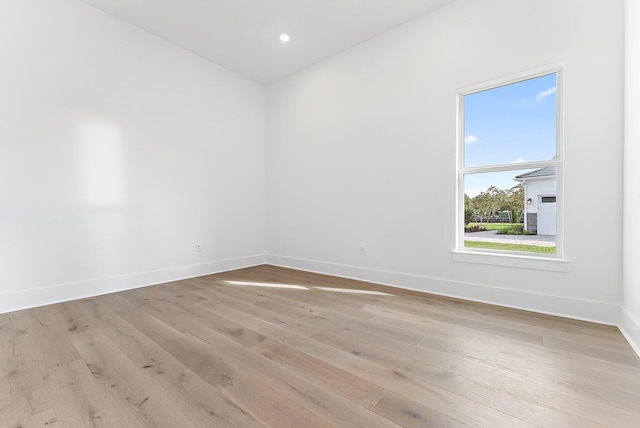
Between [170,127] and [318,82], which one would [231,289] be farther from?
[318,82]

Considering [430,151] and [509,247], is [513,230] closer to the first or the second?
[509,247]

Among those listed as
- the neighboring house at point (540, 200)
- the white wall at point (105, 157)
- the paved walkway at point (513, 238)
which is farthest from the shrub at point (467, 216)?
the white wall at point (105, 157)

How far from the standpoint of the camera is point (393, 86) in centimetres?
339

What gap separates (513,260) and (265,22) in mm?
3679

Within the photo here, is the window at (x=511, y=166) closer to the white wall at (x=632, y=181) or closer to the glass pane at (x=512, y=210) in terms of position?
the glass pane at (x=512, y=210)

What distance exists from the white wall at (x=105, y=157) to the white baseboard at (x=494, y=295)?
79.8 inches

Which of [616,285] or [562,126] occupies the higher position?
[562,126]

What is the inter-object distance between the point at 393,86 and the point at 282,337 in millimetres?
2997

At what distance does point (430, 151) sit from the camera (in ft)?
10.2

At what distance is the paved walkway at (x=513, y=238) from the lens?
254cm

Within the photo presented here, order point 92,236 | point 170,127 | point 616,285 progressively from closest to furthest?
point 616,285, point 92,236, point 170,127

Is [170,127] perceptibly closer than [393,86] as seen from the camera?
No

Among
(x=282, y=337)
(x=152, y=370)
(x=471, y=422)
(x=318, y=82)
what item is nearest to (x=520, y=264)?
(x=471, y=422)

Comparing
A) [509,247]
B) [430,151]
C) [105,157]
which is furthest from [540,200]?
[105,157]
